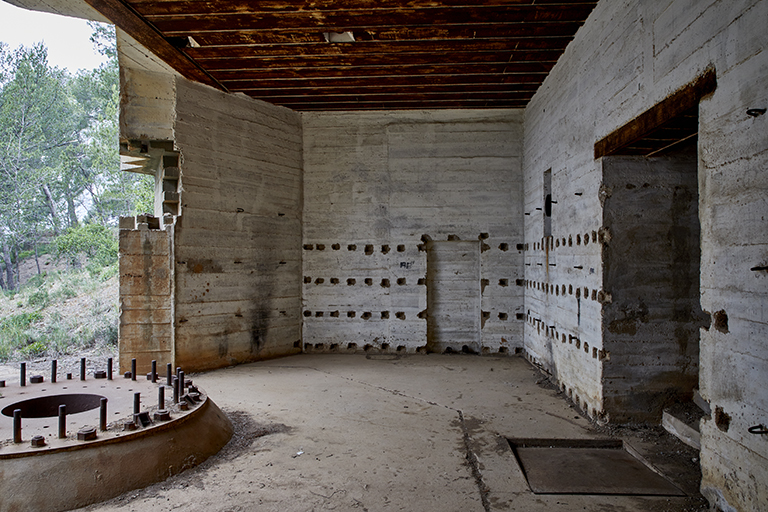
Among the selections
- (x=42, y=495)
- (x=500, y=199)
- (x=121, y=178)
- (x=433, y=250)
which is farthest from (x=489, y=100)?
(x=121, y=178)

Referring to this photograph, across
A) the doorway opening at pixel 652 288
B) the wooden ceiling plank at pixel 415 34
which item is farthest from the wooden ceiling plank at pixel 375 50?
the doorway opening at pixel 652 288

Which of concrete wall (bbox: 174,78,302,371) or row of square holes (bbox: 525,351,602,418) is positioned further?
concrete wall (bbox: 174,78,302,371)

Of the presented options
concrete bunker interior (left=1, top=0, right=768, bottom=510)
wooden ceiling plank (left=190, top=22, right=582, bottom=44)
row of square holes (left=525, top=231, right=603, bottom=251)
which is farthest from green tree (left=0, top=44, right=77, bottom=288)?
row of square holes (left=525, top=231, right=603, bottom=251)

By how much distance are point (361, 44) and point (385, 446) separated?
15.9 ft

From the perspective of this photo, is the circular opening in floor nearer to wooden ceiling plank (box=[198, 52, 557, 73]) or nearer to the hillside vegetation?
wooden ceiling plank (box=[198, 52, 557, 73])

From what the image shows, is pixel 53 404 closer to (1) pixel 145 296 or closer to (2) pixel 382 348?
(1) pixel 145 296

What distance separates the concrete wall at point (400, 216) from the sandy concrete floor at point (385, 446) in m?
1.58

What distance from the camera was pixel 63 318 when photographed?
11570 mm

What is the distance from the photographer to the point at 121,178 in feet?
63.1

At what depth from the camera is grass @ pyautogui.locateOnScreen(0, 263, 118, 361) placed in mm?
9297

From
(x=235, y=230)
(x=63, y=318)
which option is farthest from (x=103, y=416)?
(x=63, y=318)

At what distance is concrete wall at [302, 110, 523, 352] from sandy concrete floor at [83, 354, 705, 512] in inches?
62.1

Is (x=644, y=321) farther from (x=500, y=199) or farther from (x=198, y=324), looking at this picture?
(x=198, y=324)

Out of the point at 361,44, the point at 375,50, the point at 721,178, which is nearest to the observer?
the point at 721,178
